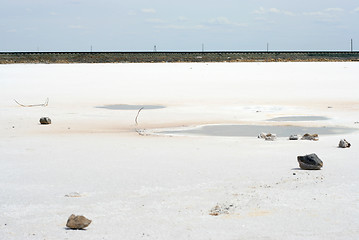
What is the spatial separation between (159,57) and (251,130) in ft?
135

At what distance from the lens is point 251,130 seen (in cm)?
1000

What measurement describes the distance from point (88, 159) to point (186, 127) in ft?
11.3

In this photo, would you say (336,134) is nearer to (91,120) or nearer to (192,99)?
(91,120)

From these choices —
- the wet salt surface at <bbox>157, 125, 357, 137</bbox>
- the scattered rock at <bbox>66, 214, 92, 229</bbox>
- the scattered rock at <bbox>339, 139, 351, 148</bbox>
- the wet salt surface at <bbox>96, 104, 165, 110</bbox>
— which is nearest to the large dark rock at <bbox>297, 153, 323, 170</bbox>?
the scattered rock at <bbox>339, 139, 351, 148</bbox>

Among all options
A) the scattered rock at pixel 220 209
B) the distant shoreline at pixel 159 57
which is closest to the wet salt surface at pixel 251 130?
the scattered rock at pixel 220 209

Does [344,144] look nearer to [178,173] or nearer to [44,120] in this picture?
[178,173]

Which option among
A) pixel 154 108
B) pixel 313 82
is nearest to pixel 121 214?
pixel 154 108

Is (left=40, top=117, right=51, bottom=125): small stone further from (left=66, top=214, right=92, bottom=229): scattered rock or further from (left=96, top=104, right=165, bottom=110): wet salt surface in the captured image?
(left=66, top=214, right=92, bottom=229): scattered rock

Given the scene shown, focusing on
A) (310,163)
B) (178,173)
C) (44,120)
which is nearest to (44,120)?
(44,120)

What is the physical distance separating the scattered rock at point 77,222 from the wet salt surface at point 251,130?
513cm

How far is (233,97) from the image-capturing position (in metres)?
16.4

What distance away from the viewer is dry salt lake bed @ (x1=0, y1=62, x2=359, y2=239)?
456 centimetres

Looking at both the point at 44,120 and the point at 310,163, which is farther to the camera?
the point at 44,120

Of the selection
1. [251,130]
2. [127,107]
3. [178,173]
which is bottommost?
[127,107]
